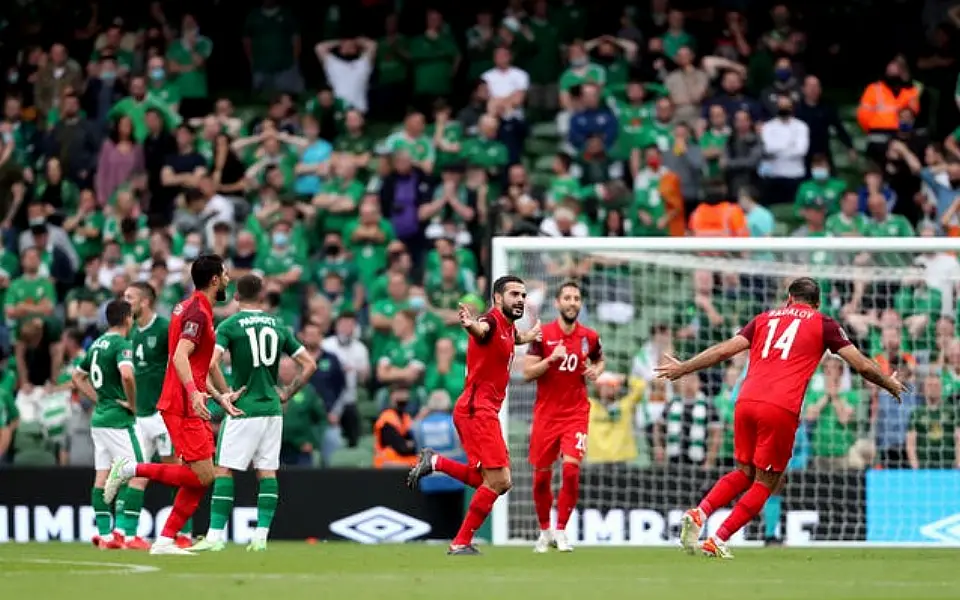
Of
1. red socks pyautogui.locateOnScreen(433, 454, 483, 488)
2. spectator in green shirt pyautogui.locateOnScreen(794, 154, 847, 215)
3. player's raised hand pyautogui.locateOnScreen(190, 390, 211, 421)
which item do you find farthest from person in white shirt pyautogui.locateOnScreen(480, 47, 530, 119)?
player's raised hand pyautogui.locateOnScreen(190, 390, 211, 421)

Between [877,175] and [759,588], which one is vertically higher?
[877,175]

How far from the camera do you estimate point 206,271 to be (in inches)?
Answer: 570

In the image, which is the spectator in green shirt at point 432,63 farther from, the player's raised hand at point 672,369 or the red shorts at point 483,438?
the player's raised hand at point 672,369

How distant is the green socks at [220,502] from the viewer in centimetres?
1553

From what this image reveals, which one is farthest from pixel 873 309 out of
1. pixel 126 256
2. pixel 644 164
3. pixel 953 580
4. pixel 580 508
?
pixel 126 256

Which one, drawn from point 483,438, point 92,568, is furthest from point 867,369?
point 92,568

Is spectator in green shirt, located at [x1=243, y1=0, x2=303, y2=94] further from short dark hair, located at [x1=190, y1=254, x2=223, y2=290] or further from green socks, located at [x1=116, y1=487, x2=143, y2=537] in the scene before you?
short dark hair, located at [x1=190, y1=254, x2=223, y2=290]

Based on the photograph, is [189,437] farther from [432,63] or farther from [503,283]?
[432,63]

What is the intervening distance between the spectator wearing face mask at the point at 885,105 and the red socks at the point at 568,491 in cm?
912

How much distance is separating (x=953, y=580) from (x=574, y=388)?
4.67m

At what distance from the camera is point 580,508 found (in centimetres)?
1955

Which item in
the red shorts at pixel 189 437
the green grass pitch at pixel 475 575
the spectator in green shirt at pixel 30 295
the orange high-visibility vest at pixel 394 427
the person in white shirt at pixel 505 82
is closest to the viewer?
the green grass pitch at pixel 475 575

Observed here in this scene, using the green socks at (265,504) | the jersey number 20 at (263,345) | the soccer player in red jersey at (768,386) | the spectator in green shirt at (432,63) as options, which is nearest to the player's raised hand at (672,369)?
the soccer player in red jersey at (768,386)

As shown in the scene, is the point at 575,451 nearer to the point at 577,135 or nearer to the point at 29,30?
the point at 577,135
